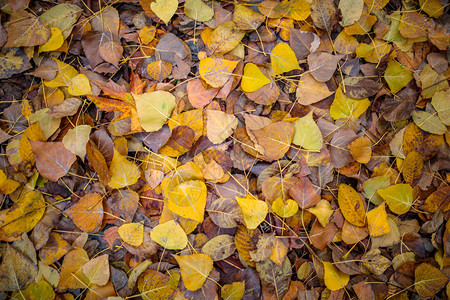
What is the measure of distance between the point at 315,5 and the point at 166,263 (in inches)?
35.0

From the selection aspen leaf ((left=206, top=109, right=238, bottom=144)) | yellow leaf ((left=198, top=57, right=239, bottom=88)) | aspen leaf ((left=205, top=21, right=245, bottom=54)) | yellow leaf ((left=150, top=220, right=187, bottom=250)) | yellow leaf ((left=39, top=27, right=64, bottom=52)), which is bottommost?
yellow leaf ((left=150, top=220, right=187, bottom=250))

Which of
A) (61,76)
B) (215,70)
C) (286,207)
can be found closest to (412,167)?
(286,207)

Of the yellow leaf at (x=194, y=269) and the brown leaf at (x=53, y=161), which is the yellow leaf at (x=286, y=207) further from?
the brown leaf at (x=53, y=161)

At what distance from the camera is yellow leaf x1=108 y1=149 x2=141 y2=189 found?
818 mm

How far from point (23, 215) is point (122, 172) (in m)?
0.30

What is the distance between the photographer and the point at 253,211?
0.81 metres

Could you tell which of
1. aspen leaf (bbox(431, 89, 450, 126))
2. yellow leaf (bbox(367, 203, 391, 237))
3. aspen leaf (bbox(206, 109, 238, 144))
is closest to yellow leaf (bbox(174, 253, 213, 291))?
aspen leaf (bbox(206, 109, 238, 144))

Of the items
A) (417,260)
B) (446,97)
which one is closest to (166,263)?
(417,260)

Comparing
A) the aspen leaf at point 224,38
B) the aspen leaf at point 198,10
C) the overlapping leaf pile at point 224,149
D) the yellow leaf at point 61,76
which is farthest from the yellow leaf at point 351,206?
the yellow leaf at point 61,76

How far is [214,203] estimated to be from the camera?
833mm

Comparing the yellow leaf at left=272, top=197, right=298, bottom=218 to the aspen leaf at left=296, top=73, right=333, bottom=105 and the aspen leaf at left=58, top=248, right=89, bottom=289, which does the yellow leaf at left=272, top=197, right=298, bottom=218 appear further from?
the aspen leaf at left=58, top=248, right=89, bottom=289

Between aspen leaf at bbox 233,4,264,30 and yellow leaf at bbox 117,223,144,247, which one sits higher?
aspen leaf at bbox 233,4,264,30

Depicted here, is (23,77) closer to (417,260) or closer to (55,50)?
(55,50)

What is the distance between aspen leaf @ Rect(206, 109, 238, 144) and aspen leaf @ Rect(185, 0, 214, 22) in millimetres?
290
